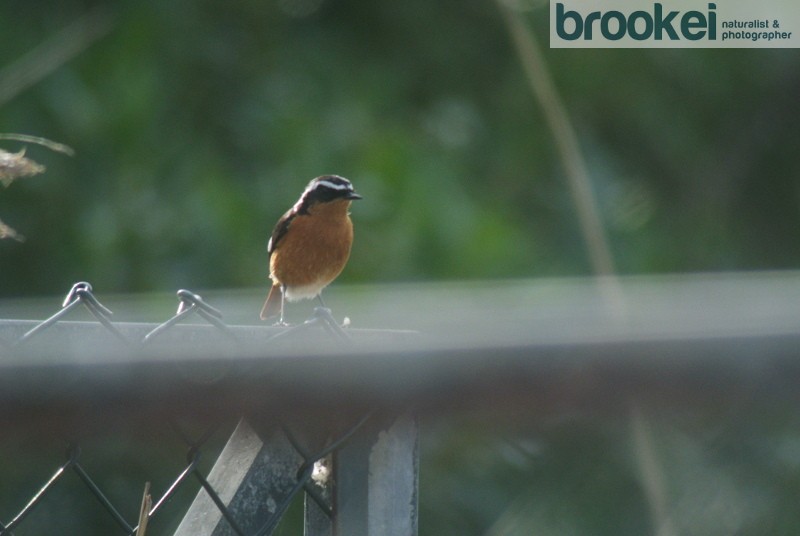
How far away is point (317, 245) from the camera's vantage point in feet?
13.9

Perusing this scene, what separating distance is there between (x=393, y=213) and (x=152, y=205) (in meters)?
1.21

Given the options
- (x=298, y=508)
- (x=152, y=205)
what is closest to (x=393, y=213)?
(x=152, y=205)

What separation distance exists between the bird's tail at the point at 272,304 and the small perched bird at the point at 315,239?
0.98 ft

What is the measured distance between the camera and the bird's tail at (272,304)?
4762 millimetres

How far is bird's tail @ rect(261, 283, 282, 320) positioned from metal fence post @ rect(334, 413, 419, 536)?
3376 millimetres

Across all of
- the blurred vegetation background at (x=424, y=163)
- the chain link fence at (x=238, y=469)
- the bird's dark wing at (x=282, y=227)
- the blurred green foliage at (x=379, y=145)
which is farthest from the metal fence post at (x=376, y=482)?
the blurred green foliage at (x=379, y=145)

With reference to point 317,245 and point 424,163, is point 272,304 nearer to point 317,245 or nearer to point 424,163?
point 317,245

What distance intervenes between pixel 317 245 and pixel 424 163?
1.84 m

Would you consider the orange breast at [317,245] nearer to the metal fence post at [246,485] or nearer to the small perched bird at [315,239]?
the small perched bird at [315,239]

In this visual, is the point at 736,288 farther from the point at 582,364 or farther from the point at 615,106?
the point at 615,106

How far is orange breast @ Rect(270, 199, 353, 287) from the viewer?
4.25 metres

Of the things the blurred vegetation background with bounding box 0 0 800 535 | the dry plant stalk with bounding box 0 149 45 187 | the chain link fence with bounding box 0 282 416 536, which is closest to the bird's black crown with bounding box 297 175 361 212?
the blurred vegetation background with bounding box 0 0 800 535

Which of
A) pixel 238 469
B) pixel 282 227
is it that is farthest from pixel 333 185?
pixel 238 469

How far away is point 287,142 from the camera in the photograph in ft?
19.5
